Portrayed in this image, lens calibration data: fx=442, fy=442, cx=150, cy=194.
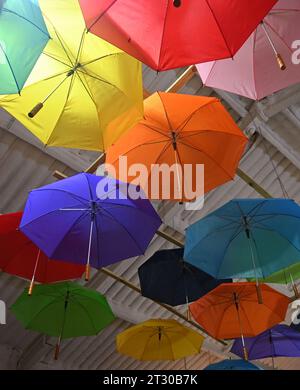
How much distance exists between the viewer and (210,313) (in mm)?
4508

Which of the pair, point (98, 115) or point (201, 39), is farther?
point (98, 115)

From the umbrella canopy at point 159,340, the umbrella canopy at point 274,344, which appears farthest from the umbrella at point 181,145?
the umbrella canopy at point 274,344

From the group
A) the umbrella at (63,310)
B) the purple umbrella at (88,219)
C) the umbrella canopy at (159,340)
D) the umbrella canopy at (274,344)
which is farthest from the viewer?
the umbrella canopy at (274,344)

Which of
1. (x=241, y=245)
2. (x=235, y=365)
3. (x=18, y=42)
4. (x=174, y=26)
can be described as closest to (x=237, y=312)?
(x=235, y=365)

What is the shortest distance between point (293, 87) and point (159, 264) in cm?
A: 259

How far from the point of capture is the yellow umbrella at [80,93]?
287 centimetres

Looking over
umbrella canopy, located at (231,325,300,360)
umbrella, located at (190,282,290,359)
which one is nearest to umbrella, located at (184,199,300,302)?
umbrella, located at (190,282,290,359)

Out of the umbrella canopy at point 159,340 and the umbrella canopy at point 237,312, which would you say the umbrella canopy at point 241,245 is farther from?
the umbrella canopy at point 159,340

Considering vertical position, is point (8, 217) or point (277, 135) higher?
point (277, 135)

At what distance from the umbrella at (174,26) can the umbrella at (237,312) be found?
2.62 m

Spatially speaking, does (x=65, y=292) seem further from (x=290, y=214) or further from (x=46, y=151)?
(x=290, y=214)

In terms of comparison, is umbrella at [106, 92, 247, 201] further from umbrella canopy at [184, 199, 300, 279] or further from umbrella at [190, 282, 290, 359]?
umbrella at [190, 282, 290, 359]

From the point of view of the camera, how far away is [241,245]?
12.4 ft

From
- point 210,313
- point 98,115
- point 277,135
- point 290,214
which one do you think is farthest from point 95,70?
point 277,135
